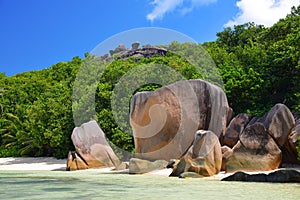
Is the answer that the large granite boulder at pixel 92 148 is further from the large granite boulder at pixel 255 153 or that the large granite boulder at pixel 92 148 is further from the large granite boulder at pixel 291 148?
the large granite boulder at pixel 291 148

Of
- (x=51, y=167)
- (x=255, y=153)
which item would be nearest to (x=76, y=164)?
(x=51, y=167)

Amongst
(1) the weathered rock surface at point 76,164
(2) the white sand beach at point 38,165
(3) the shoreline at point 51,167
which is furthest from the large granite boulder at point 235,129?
(2) the white sand beach at point 38,165

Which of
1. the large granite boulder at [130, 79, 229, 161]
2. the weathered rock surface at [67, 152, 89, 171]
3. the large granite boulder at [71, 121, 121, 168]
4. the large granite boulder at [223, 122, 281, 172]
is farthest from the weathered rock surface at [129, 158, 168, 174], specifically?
the weathered rock surface at [67, 152, 89, 171]

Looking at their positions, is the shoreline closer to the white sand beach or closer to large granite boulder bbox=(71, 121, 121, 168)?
the white sand beach

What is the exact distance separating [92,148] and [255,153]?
23.3 feet

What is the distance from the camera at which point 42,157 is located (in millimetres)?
21422

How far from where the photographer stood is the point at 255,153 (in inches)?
422

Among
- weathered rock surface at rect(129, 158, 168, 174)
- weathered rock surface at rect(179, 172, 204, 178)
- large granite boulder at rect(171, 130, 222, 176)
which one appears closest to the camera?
weathered rock surface at rect(179, 172, 204, 178)

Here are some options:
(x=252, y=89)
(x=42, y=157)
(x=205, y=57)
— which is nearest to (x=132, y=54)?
(x=205, y=57)

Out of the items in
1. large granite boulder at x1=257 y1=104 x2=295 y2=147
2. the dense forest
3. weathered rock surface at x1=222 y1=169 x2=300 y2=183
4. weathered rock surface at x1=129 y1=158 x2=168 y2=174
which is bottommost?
weathered rock surface at x1=222 y1=169 x2=300 y2=183

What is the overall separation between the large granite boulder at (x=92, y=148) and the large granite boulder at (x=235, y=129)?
4557mm

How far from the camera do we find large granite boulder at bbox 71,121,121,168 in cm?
1522

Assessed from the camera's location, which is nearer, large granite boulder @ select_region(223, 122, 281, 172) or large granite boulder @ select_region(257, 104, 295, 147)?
large granite boulder @ select_region(223, 122, 281, 172)

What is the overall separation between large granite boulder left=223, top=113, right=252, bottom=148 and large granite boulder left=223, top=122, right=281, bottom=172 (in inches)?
98.2
